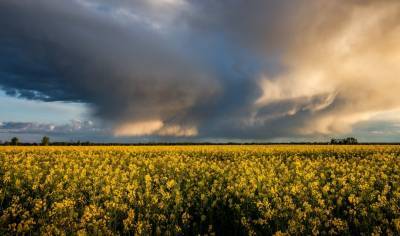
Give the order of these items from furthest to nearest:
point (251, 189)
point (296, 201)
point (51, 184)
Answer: point (51, 184) < point (251, 189) < point (296, 201)

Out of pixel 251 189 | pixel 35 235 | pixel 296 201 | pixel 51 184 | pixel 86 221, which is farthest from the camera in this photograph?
pixel 51 184

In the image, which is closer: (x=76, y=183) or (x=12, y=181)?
(x=76, y=183)

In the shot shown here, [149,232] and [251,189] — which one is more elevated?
[251,189]

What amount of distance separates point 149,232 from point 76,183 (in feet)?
18.5

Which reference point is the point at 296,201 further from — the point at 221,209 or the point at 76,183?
the point at 76,183

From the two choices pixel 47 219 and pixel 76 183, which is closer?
pixel 47 219

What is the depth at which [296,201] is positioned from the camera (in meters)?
10.4

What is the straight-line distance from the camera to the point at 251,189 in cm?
1132

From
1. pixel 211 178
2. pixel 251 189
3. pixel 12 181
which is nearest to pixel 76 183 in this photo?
pixel 12 181

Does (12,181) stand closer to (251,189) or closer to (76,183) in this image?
(76,183)

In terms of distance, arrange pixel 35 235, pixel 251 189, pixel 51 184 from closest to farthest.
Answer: pixel 35 235 → pixel 251 189 → pixel 51 184

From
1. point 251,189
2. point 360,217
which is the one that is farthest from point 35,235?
point 360,217

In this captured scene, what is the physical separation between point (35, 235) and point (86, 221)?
127 cm

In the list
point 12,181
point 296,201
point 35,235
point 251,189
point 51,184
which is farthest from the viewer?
point 12,181
